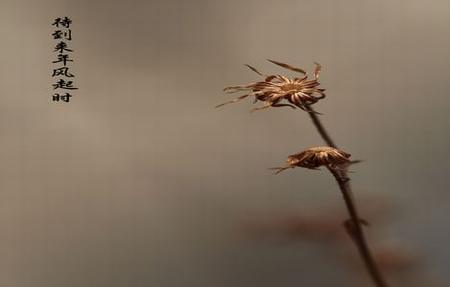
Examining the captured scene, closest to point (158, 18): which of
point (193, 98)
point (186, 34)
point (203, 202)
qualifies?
point (186, 34)

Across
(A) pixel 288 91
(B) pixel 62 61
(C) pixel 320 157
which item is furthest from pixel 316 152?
(B) pixel 62 61

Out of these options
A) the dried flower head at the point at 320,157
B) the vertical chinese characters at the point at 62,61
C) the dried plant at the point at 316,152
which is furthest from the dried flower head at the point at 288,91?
the vertical chinese characters at the point at 62,61

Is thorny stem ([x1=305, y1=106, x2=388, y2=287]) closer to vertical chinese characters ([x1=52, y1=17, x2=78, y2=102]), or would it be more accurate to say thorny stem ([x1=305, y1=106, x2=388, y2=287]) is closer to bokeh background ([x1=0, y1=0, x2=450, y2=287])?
bokeh background ([x1=0, y1=0, x2=450, y2=287])

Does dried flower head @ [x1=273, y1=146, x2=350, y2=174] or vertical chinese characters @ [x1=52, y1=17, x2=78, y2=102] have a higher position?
vertical chinese characters @ [x1=52, y1=17, x2=78, y2=102]

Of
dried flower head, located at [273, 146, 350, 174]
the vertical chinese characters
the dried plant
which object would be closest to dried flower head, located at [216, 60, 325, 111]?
the dried plant

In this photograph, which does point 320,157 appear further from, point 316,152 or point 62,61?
point 62,61

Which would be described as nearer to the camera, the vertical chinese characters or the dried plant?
the dried plant
